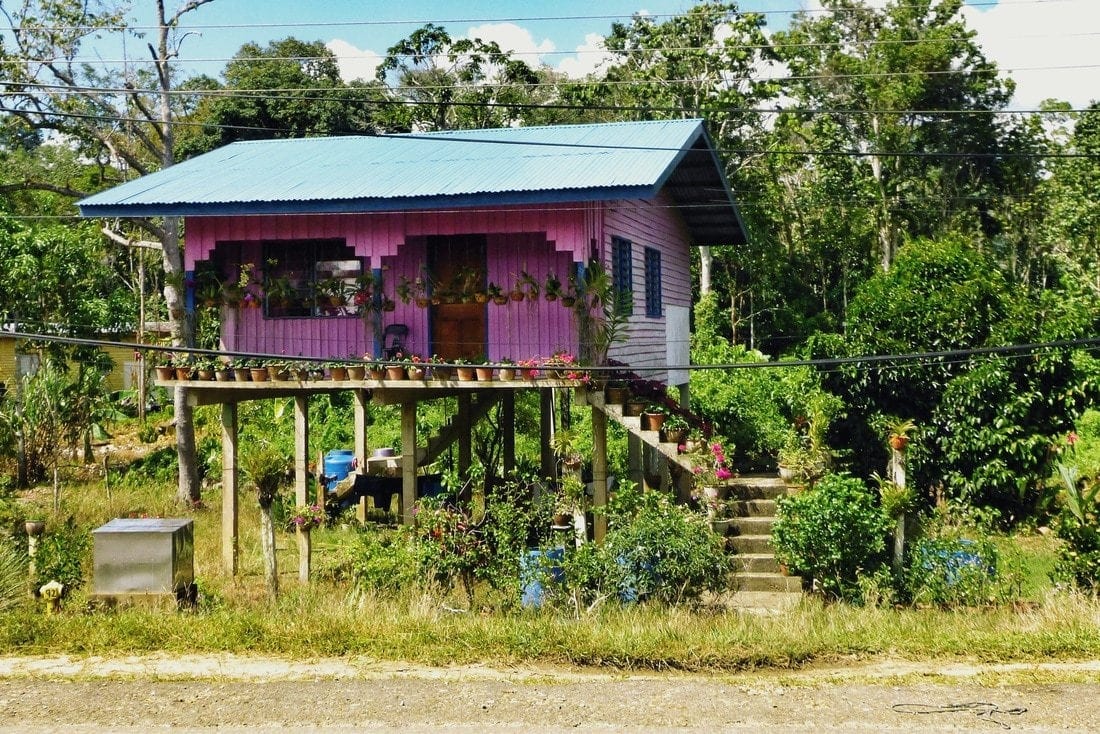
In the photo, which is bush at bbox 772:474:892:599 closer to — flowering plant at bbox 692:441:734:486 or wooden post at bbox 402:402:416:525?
flowering plant at bbox 692:441:734:486

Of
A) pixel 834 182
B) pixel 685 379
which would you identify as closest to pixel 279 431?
pixel 685 379

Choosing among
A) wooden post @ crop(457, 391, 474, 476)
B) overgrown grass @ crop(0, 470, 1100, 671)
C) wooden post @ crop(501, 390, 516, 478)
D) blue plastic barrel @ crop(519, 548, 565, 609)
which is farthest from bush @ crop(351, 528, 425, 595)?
wooden post @ crop(501, 390, 516, 478)

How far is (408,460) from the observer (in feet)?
55.7

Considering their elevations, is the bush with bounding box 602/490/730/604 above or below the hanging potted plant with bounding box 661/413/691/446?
below

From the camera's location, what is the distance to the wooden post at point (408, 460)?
16.7 metres

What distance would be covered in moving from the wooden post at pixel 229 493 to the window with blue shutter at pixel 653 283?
6.97 m

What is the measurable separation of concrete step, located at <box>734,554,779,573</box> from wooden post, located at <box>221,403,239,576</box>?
7.59 metres

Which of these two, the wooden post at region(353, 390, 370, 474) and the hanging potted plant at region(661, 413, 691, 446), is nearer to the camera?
the hanging potted plant at region(661, 413, 691, 446)

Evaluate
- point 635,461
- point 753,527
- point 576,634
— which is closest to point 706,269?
point 635,461

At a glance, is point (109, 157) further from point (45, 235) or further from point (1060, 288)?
point (1060, 288)

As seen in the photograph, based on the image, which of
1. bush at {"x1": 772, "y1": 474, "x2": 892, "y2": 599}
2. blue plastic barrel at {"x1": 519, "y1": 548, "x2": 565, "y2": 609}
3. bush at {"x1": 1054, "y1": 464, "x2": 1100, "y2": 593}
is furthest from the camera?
bush at {"x1": 772, "y1": 474, "x2": 892, "y2": 599}

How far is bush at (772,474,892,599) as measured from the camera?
46.0 ft

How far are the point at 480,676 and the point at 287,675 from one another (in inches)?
75.8

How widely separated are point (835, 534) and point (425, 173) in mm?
7520
